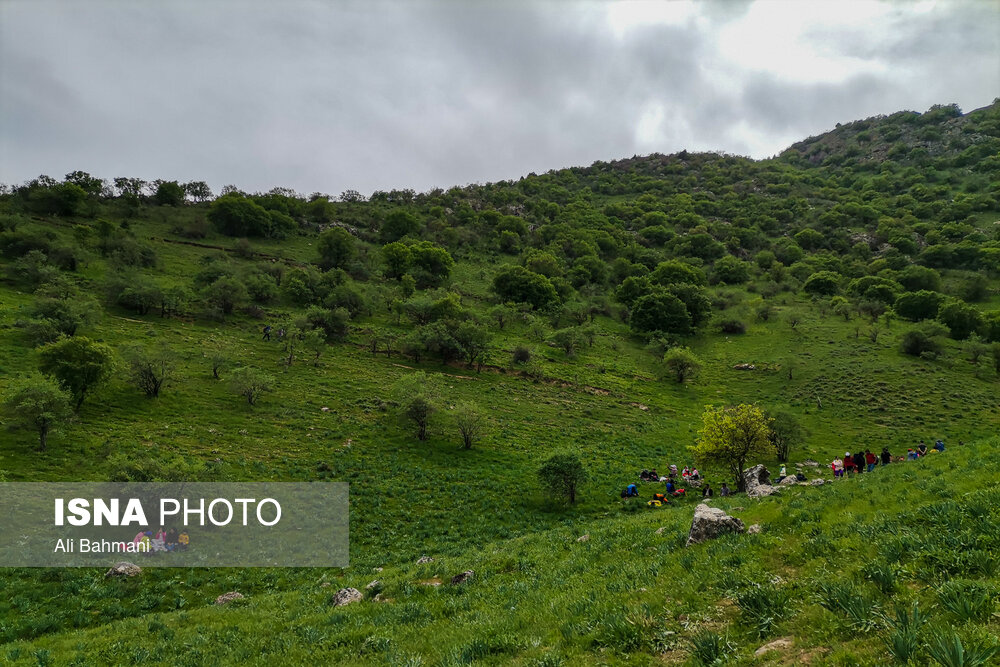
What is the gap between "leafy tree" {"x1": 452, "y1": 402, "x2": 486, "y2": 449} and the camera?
3703cm

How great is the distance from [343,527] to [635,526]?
16.9 metres

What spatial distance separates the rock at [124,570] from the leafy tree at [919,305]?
117554 millimetres

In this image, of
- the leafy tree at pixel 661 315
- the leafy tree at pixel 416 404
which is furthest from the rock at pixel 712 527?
the leafy tree at pixel 661 315

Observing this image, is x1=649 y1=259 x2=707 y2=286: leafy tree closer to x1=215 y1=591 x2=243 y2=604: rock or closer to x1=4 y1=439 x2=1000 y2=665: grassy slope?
x1=4 y1=439 x2=1000 y2=665: grassy slope

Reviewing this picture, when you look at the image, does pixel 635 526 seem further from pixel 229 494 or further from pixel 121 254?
pixel 121 254

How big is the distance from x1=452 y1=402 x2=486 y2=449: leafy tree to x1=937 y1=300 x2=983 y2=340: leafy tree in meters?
87.4

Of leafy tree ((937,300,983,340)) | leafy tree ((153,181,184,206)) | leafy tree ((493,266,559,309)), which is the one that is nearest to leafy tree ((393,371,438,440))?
leafy tree ((493,266,559,309))

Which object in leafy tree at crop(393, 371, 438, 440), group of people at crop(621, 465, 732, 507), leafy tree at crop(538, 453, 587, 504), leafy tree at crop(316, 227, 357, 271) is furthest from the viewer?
leafy tree at crop(316, 227, 357, 271)

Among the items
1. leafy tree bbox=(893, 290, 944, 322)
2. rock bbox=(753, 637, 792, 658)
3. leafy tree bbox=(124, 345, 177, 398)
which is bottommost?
rock bbox=(753, 637, 792, 658)

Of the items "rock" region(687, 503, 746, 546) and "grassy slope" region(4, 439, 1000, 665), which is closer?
"grassy slope" region(4, 439, 1000, 665)

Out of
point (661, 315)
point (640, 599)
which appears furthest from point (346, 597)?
point (661, 315)

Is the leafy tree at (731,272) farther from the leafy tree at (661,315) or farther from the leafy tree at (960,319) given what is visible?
the leafy tree at (661,315)

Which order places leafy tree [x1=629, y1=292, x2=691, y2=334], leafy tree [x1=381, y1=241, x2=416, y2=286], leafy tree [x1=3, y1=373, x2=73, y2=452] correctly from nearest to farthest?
leafy tree [x1=3, y1=373, x2=73, y2=452]
leafy tree [x1=629, y1=292, x2=691, y2=334]
leafy tree [x1=381, y1=241, x2=416, y2=286]

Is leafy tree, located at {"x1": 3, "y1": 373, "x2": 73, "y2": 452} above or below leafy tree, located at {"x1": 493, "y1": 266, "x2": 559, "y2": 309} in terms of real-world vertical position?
below
